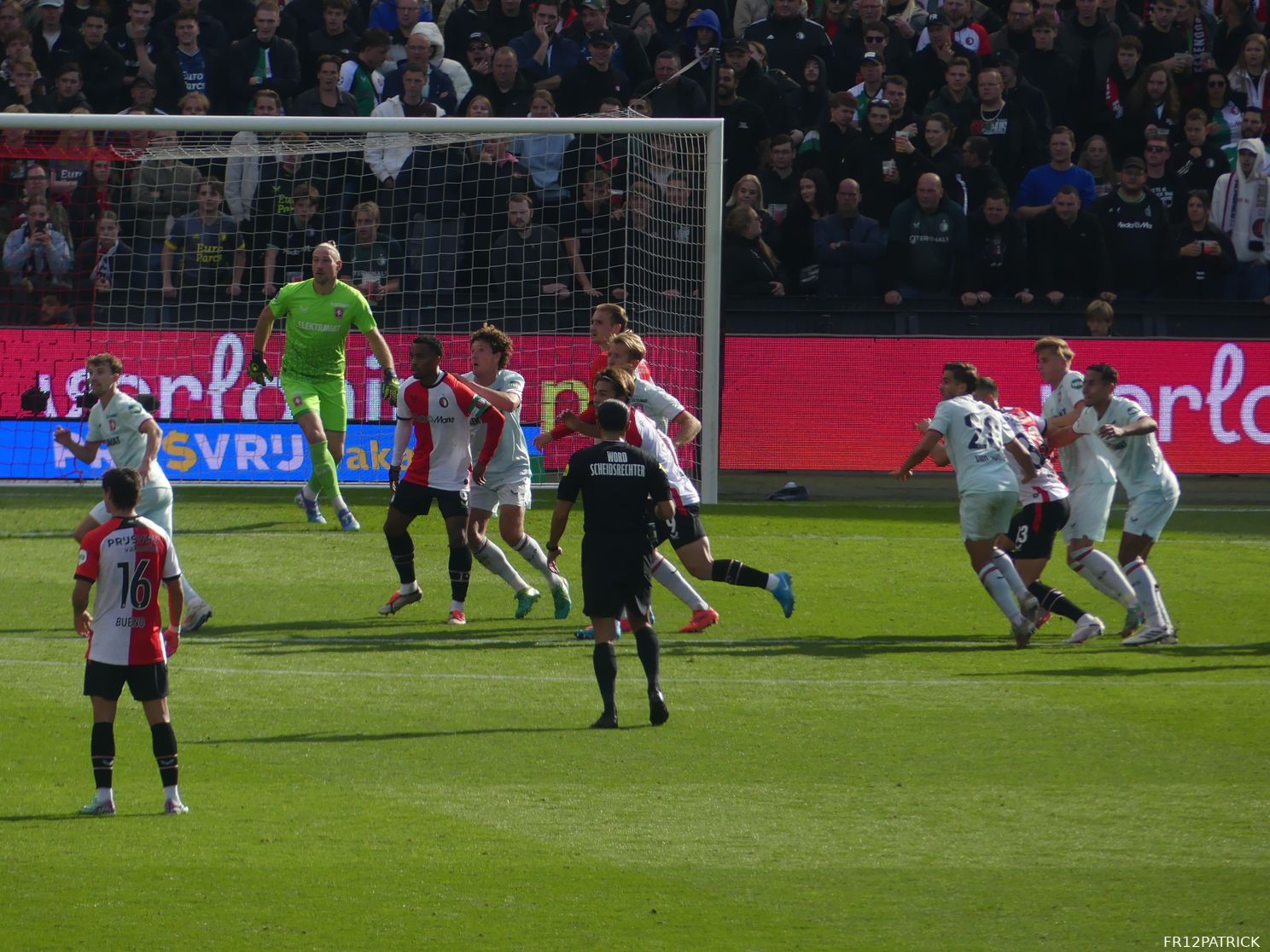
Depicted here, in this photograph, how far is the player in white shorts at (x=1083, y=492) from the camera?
1280 centimetres

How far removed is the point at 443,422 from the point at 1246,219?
483 inches

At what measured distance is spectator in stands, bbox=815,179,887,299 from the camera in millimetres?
20203

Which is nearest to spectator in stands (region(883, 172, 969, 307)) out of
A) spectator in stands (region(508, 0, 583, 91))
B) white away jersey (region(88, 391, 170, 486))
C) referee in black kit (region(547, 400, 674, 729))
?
spectator in stands (region(508, 0, 583, 91))

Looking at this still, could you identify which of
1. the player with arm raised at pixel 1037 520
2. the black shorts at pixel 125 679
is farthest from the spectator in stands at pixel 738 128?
the black shorts at pixel 125 679

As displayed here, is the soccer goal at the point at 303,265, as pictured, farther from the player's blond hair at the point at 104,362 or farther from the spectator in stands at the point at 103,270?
the player's blond hair at the point at 104,362

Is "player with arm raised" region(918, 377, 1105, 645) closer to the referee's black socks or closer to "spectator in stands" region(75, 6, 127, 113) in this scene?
the referee's black socks

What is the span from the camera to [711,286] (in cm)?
1561

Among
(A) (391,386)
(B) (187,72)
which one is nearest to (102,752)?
(A) (391,386)

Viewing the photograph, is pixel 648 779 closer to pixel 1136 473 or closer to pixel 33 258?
pixel 1136 473

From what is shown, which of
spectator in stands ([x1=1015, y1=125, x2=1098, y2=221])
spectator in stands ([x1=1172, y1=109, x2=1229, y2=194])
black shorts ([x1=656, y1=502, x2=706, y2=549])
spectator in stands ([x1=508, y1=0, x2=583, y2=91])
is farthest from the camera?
spectator in stands ([x1=1172, y1=109, x2=1229, y2=194])

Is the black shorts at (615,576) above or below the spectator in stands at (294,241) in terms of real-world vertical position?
below

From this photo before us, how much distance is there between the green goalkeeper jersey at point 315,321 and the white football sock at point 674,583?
4.82m

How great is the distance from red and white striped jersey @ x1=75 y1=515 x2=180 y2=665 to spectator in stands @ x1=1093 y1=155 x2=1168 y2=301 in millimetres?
15109

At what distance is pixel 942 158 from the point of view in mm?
21000
